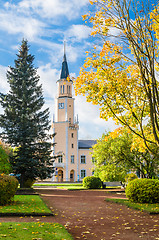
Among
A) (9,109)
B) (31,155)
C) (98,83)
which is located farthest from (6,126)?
(98,83)

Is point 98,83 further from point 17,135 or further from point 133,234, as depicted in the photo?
point 17,135

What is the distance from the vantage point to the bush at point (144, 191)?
42.6 feet

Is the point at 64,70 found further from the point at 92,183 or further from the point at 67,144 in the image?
the point at 92,183

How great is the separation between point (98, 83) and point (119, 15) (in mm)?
2667

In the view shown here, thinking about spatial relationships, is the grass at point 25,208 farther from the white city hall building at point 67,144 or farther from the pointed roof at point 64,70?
the pointed roof at point 64,70

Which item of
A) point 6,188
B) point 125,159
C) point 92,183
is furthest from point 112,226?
point 92,183

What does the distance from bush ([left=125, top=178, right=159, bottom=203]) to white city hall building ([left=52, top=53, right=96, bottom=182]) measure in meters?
43.3

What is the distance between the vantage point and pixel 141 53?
8.83 meters

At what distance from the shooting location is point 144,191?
13062mm

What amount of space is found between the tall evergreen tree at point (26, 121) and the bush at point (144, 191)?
13.9 meters

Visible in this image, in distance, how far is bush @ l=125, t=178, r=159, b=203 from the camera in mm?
12984

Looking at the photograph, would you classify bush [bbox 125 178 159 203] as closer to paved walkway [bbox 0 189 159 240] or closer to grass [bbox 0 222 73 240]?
paved walkway [bbox 0 189 159 240]

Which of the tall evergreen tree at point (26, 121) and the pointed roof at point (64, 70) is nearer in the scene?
the tall evergreen tree at point (26, 121)

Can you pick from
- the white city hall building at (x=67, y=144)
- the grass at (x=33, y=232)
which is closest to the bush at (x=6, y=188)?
the grass at (x=33, y=232)
